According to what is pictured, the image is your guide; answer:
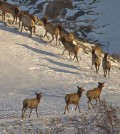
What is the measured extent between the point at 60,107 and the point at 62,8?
197 feet

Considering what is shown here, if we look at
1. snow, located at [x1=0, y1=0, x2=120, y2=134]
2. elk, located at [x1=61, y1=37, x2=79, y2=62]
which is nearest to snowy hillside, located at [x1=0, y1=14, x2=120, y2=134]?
snow, located at [x1=0, y1=0, x2=120, y2=134]

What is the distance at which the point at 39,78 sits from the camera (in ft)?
85.6

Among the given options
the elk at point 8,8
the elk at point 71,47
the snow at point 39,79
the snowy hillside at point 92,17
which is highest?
the snowy hillside at point 92,17

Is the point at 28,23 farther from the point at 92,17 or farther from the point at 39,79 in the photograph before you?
the point at 92,17

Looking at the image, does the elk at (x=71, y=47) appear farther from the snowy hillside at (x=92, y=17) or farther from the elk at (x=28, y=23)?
the snowy hillside at (x=92, y=17)

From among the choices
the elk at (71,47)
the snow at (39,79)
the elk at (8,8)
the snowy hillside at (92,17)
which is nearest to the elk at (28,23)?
the snow at (39,79)

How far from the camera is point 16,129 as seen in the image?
15117 mm

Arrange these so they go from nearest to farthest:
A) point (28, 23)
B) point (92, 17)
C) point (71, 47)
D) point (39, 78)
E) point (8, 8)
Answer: point (39, 78) < point (71, 47) < point (28, 23) < point (8, 8) < point (92, 17)

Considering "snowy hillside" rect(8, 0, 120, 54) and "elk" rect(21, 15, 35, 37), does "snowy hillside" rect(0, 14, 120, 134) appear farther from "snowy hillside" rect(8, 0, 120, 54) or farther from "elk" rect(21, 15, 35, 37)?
"snowy hillside" rect(8, 0, 120, 54)

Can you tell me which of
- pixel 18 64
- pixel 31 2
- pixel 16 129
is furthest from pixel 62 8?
pixel 16 129

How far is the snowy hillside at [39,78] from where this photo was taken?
1783 cm

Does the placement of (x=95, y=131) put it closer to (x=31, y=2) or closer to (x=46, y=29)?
(x=46, y=29)

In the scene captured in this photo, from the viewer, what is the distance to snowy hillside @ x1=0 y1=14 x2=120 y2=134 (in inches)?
702

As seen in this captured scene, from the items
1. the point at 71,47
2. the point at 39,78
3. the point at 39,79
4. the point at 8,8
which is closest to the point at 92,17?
the point at 8,8
